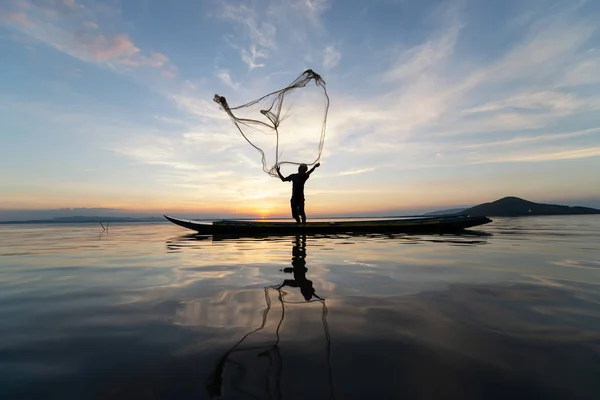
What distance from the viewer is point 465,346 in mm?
3195

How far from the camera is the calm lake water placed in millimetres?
2479

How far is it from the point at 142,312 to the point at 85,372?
1793mm

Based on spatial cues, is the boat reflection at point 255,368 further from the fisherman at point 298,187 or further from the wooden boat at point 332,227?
the wooden boat at point 332,227

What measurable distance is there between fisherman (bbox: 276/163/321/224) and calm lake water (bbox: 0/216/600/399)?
11.6m

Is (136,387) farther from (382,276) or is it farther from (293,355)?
(382,276)

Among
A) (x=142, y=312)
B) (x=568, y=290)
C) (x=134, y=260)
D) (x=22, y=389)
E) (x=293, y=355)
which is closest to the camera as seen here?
(x=22, y=389)

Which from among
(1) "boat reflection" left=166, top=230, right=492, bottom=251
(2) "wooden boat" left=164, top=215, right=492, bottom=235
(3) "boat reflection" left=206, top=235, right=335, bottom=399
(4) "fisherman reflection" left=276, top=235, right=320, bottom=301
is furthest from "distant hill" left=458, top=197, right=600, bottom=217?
(3) "boat reflection" left=206, top=235, right=335, bottom=399

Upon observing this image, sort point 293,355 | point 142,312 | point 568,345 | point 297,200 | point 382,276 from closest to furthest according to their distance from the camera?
point 293,355 < point 568,345 < point 142,312 < point 382,276 < point 297,200

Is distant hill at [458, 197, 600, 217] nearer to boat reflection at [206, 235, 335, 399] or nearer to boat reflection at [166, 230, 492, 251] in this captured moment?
boat reflection at [166, 230, 492, 251]

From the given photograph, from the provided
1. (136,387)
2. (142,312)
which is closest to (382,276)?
(142,312)

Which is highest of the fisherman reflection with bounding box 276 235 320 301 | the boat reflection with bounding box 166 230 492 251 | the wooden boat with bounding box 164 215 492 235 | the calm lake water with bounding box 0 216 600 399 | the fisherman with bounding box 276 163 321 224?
the fisherman with bounding box 276 163 321 224

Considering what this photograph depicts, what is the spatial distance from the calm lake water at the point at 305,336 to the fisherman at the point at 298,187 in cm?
1161

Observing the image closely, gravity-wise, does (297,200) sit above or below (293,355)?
above

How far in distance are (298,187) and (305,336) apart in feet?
50.6
